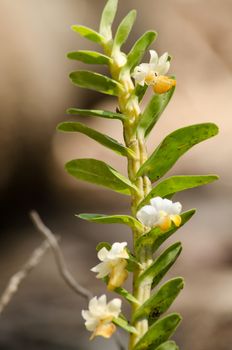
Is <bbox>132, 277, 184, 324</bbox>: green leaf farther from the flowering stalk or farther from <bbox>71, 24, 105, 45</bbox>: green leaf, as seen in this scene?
<bbox>71, 24, 105, 45</bbox>: green leaf

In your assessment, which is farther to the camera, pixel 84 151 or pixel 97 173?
pixel 84 151

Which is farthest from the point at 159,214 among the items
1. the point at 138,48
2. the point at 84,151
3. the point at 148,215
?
the point at 84,151

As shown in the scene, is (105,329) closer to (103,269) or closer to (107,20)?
(103,269)

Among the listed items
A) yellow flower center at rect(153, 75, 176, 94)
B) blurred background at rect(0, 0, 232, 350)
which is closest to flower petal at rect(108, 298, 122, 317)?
yellow flower center at rect(153, 75, 176, 94)

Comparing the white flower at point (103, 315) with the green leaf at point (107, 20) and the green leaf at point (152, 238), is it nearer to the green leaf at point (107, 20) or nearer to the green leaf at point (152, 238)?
the green leaf at point (152, 238)

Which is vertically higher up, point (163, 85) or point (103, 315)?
point (163, 85)

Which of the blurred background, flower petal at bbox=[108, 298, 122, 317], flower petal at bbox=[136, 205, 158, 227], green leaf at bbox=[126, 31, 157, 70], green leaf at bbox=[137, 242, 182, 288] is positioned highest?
green leaf at bbox=[126, 31, 157, 70]

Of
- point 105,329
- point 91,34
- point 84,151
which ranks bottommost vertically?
point 84,151
